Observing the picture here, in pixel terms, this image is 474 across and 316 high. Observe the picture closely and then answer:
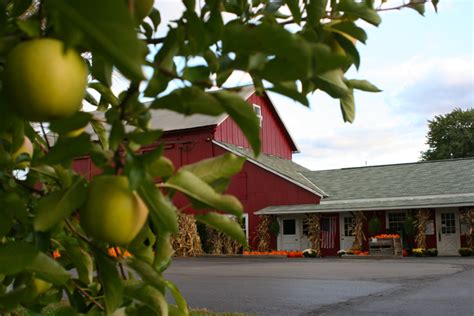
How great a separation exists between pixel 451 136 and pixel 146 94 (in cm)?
5393

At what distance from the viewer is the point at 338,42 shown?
135 centimetres

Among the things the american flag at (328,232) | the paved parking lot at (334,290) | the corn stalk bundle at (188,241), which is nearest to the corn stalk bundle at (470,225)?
the american flag at (328,232)

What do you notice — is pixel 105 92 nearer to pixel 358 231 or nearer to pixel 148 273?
pixel 148 273

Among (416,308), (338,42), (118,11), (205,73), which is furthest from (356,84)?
(416,308)

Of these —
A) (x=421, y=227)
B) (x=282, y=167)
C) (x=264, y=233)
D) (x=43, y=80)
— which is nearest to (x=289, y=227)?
(x=264, y=233)

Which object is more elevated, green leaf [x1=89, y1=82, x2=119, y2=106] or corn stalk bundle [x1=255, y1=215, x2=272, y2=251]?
green leaf [x1=89, y1=82, x2=119, y2=106]

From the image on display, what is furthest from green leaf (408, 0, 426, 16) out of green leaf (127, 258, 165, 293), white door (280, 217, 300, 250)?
white door (280, 217, 300, 250)

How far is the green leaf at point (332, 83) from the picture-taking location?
3.87ft

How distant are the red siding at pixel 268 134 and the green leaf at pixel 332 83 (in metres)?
25.2

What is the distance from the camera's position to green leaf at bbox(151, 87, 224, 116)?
940 millimetres

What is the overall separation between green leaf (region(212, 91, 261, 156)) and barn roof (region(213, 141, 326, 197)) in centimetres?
2101

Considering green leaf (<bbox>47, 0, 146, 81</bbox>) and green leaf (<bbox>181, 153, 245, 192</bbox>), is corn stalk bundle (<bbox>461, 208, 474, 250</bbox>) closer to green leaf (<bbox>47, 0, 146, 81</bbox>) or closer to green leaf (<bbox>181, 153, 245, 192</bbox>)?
green leaf (<bbox>181, 153, 245, 192</bbox>)

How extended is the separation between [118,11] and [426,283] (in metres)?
12.2

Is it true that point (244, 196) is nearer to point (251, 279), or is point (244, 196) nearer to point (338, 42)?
point (251, 279)
